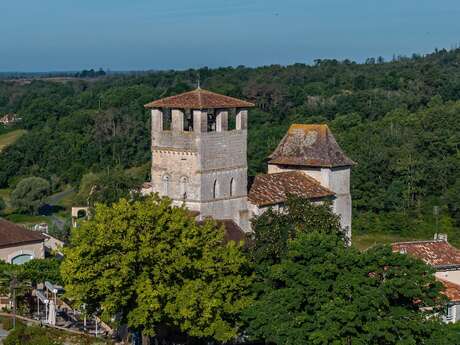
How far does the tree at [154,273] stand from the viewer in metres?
28.5

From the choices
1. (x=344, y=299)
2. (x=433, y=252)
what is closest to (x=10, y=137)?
(x=433, y=252)

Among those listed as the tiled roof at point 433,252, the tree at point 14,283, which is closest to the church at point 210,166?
the tiled roof at point 433,252

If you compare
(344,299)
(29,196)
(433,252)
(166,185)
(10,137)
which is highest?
(166,185)

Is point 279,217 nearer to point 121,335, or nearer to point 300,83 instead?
point 121,335

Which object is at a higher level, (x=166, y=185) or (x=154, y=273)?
(x=166, y=185)

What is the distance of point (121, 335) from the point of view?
3291cm

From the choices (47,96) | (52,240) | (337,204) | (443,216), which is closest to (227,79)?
(47,96)

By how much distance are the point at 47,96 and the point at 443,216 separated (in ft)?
231

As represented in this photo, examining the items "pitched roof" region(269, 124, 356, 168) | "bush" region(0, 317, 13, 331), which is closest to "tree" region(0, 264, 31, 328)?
"bush" region(0, 317, 13, 331)

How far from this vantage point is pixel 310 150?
41.2 metres

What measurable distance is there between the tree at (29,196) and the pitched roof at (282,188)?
36381 millimetres

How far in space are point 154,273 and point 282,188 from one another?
35.8ft

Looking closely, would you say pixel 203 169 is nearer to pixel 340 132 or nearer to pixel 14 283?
pixel 14 283

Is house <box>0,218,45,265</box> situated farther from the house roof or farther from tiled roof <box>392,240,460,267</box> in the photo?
tiled roof <box>392,240,460,267</box>
